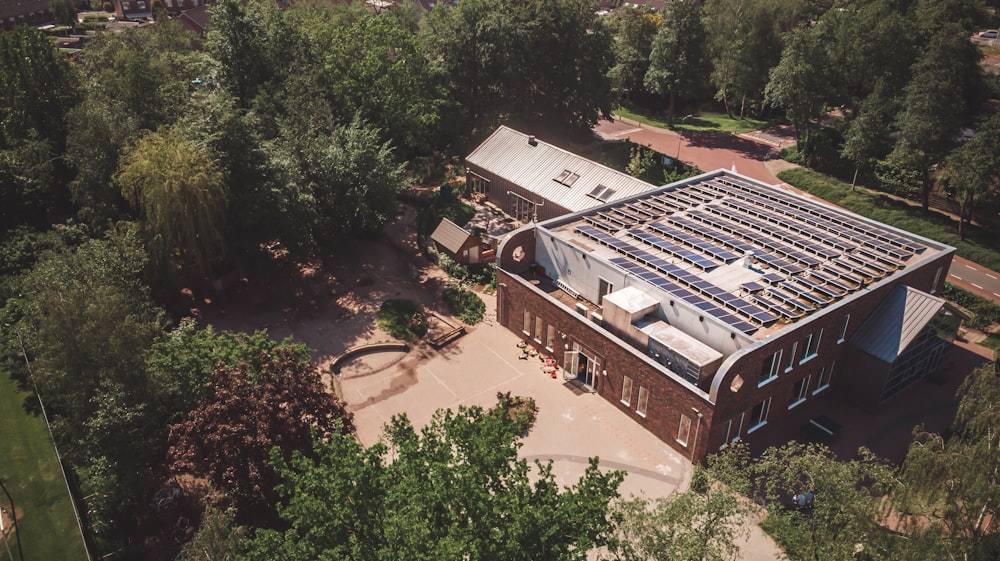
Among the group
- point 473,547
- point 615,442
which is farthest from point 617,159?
point 473,547

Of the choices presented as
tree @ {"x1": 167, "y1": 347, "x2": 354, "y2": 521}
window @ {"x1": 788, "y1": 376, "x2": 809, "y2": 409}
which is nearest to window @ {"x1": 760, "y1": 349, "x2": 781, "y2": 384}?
window @ {"x1": 788, "y1": 376, "x2": 809, "y2": 409}

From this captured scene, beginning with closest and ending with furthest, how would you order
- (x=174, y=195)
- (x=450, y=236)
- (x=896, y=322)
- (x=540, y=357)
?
(x=896, y=322) < (x=174, y=195) < (x=540, y=357) < (x=450, y=236)

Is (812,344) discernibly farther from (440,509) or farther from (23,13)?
(23,13)

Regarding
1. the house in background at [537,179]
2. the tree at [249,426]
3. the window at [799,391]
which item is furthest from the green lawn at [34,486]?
the house in background at [537,179]

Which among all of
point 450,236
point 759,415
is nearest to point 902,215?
point 759,415

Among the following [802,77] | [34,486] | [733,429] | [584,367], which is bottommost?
[34,486]

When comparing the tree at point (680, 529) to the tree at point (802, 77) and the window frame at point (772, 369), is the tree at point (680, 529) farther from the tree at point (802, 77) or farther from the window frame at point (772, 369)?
the tree at point (802, 77)

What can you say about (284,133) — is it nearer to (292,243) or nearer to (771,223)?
(292,243)
